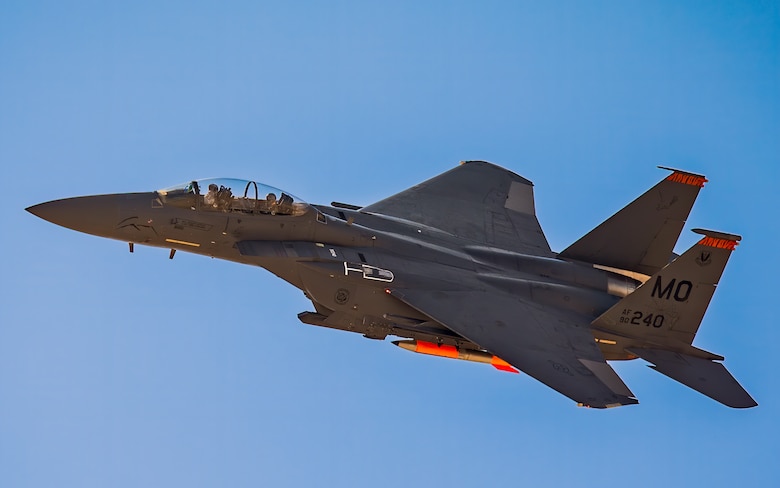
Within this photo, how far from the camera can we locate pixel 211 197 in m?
21.3

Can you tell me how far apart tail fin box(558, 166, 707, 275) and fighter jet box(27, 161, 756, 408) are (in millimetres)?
186

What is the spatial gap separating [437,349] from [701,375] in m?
4.62

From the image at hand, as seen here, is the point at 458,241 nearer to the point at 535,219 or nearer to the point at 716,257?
the point at 535,219

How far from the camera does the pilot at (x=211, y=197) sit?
837 inches

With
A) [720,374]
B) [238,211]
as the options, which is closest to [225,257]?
[238,211]

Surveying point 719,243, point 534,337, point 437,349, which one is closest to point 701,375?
point 719,243

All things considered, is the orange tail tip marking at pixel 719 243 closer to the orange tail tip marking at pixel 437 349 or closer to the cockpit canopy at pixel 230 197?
the orange tail tip marking at pixel 437 349

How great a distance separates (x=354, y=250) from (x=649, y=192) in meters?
6.04

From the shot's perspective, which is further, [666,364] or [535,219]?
[535,219]

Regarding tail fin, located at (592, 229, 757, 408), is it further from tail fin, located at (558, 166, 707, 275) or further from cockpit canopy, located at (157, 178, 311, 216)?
cockpit canopy, located at (157, 178, 311, 216)

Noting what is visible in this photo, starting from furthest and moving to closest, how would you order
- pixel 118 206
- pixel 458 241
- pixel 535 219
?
pixel 535 219 < pixel 458 241 < pixel 118 206

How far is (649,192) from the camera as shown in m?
24.1

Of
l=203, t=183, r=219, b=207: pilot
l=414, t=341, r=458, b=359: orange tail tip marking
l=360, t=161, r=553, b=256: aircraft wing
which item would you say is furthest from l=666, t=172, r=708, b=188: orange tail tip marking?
l=203, t=183, r=219, b=207: pilot

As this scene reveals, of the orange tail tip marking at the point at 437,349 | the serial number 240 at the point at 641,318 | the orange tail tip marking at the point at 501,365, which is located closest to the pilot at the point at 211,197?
the orange tail tip marking at the point at 437,349
